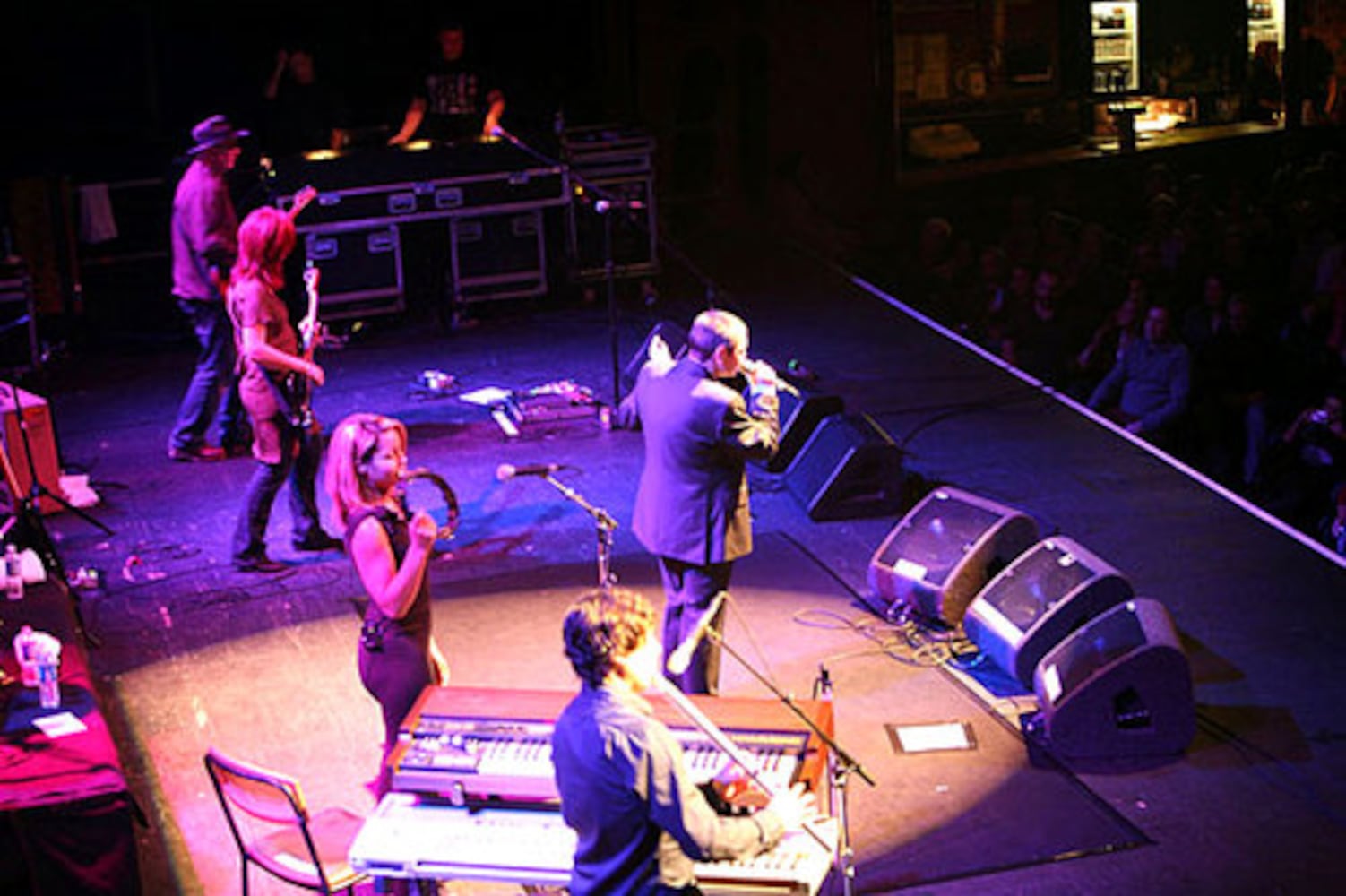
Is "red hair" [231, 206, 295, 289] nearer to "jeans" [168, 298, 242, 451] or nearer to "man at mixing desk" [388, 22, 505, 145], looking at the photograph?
"jeans" [168, 298, 242, 451]

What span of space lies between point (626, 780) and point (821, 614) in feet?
12.4

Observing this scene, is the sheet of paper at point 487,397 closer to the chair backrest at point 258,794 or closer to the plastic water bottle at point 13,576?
the plastic water bottle at point 13,576

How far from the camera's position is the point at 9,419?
9.14 metres

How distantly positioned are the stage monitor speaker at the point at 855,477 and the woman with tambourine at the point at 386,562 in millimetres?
3593

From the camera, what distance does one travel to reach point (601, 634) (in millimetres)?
4324

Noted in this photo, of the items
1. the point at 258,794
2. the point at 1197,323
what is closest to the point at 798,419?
the point at 1197,323

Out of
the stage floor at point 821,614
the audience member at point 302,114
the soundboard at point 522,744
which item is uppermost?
the audience member at point 302,114

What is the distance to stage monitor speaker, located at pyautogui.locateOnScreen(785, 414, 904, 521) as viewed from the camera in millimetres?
8977

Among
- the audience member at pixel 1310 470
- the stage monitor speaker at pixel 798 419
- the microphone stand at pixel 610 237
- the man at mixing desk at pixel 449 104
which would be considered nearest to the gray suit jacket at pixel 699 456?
the stage monitor speaker at pixel 798 419

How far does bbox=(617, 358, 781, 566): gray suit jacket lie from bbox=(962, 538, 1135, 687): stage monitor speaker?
4.08 ft

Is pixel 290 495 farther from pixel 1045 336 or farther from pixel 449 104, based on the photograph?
pixel 449 104

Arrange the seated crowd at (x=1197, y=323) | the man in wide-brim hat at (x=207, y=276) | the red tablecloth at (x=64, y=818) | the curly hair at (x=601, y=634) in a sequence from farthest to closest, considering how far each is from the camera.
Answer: the man in wide-brim hat at (x=207, y=276), the seated crowd at (x=1197, y=323), the red tablecloth at (x=64, y=818), the curly hair at (x=601, y=634)

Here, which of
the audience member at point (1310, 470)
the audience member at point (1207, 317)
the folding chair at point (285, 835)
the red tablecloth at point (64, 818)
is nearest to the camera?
the folding chair at point (285, 835)

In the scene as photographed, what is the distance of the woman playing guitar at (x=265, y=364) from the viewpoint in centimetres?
827
